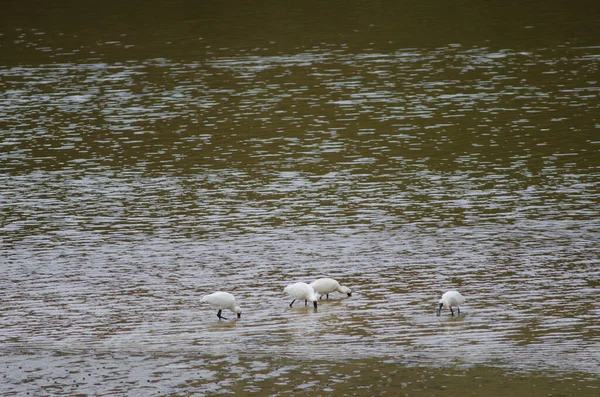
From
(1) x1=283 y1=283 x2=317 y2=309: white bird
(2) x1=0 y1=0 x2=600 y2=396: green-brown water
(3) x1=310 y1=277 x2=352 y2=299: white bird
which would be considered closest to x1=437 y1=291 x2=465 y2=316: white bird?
(2) x1=0 y1=0 x2=600 y2=396: green-brown water

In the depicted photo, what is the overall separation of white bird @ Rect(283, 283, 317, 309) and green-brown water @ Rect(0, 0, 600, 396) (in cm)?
31

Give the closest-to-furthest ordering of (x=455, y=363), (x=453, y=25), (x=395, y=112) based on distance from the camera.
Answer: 1. (x=455, y=363)
2. (x=395, y=112)
3. (x=453, y=25)

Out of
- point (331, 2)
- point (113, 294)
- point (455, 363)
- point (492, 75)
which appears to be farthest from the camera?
point (331, 2)

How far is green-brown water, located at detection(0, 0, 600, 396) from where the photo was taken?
15477 millimetres

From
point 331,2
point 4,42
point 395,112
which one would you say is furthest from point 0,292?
point 331,2

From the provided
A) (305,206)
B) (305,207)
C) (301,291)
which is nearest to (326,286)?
(301,291)

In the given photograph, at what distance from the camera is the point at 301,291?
Result: 18.0 m

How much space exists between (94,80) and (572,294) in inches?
1103

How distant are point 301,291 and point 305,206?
8.11m

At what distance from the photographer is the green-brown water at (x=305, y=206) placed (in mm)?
15477

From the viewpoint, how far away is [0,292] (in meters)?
19.8

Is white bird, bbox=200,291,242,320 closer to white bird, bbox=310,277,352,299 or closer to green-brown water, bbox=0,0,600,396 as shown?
green-brown water, bbox=0,0,600,396

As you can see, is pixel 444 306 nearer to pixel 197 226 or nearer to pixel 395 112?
pixel 197 226

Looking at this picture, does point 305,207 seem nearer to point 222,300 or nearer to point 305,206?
point 305,206
